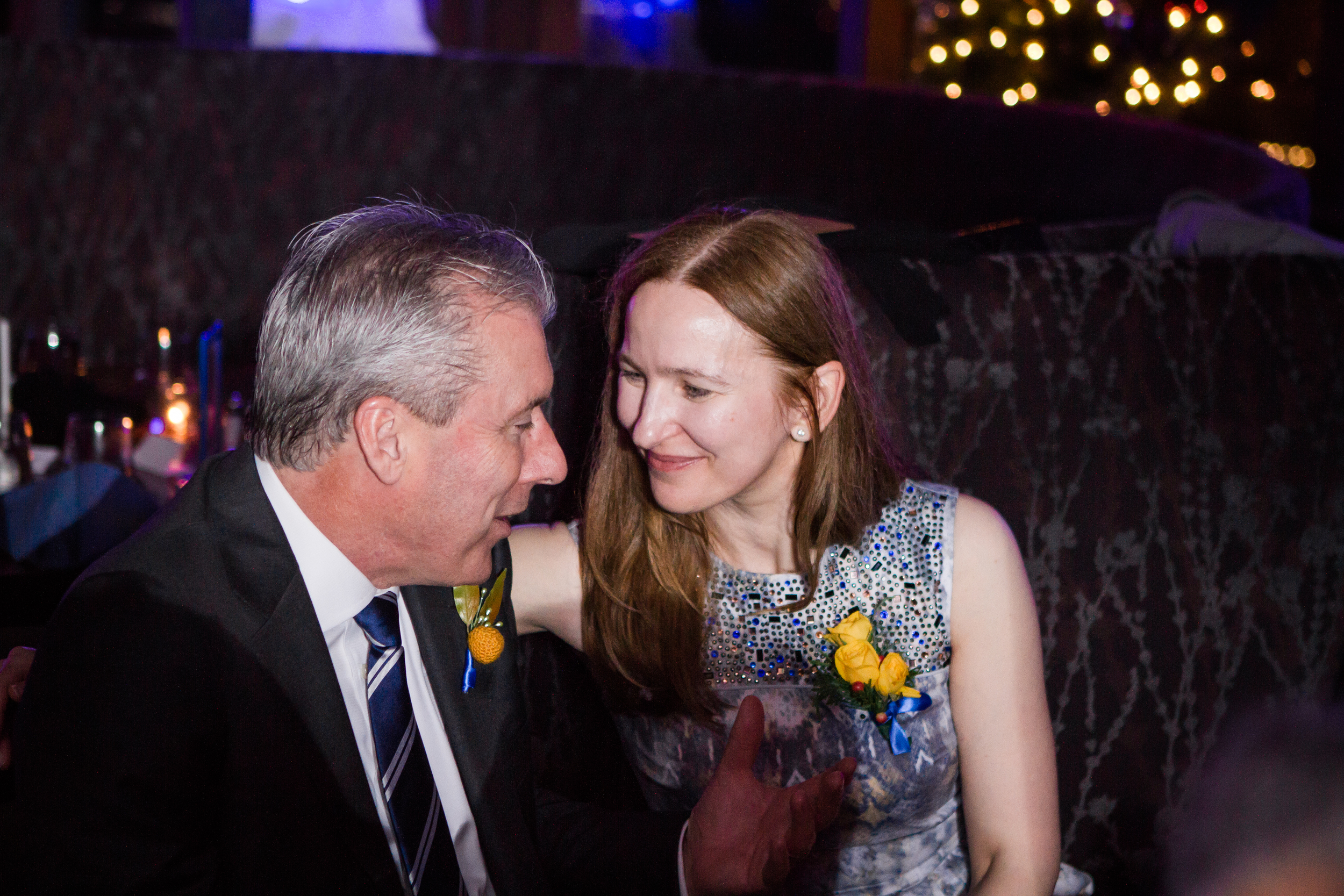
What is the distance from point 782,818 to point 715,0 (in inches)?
329

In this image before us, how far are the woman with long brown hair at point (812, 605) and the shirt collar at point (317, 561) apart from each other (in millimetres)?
454

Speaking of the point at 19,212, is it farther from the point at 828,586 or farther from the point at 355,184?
the point at 828,586

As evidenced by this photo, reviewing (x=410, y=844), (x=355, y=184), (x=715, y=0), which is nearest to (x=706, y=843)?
(x=410, y=844)

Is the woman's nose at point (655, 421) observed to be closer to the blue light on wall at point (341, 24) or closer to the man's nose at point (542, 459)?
the man's nose at point (542, 459)

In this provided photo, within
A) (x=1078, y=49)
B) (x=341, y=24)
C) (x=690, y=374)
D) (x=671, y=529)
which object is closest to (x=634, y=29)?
(x=341, y=24)

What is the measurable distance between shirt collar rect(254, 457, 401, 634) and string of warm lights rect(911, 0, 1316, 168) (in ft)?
16.8

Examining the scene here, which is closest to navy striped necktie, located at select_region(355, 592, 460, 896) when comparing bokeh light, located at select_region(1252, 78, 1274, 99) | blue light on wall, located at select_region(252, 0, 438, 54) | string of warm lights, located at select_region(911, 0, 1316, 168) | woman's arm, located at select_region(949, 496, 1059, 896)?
woman's arm, located at select_region(949, 496, 1059, 896)

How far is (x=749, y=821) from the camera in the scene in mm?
1485

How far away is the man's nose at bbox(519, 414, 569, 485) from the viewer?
57.1 inches

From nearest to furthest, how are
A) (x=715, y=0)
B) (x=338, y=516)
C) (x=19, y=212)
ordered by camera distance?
1. (x=338, y=516)
2. (x=19, y=212)
3. (x=715, y=0)

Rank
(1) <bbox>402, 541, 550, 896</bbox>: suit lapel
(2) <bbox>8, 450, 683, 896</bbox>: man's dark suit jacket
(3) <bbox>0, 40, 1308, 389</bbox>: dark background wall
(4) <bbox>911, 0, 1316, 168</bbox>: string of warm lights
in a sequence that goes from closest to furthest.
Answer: (2) <bbox>8, 450, 683, 896</bbox>: man's dark suit jacket < (1) <bbox>402, 541, 550, 896</bbox>: suit lapel < (3) <bbox>0, 40, 1308, 389</bbox>: dark background wall < (4) <bbox>911, 0, 1316, 168</bbox>: string of warm lights

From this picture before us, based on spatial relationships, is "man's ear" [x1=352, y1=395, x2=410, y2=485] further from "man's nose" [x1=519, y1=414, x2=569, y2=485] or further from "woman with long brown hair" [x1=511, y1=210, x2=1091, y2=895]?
"woman with long brown hair" [x1=511, y1=210, x2=1091, y2=895]

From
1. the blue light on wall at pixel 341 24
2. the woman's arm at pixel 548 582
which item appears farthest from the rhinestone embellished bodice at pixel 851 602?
the blue light on wall at pixel 341 24

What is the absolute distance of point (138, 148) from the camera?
411 centimetres
